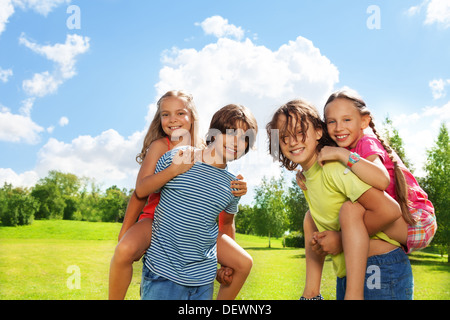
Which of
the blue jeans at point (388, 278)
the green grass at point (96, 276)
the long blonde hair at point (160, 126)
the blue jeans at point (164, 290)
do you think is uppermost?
the long blonde hair at point (160, 126)

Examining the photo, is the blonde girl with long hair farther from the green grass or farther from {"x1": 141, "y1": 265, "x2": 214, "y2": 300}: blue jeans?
the green grass

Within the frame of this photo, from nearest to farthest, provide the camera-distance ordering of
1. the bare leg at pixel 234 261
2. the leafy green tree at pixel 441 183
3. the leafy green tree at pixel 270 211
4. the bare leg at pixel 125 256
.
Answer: the bare leg at pixel 125 256, the bare leg at pixel 234 261, the leafy green tree at pixel 441 183, the leafy green tree at pixel 270 211

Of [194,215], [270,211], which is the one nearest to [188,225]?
[194,215]

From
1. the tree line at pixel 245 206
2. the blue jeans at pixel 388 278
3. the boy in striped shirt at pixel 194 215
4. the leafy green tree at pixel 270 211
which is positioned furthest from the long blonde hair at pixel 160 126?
the leafy green tree at pixel 270 211

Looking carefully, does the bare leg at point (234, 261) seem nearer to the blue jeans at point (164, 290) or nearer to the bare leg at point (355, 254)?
the blue jeans at point (164, 290)

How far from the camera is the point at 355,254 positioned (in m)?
2.10

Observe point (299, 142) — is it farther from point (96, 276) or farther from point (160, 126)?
point (96, 276)

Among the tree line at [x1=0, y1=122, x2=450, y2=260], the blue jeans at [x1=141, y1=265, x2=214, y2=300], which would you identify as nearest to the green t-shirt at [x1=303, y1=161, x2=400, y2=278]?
the blue jeans at [x1=141, y1=265, x2=214, y2=300]

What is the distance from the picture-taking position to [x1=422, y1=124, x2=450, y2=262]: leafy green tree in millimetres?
25516

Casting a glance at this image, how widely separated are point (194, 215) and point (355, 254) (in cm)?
111

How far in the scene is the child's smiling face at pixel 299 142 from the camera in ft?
8.41

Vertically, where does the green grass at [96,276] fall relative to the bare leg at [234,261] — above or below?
below

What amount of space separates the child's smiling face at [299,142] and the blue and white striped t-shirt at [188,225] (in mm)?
553
